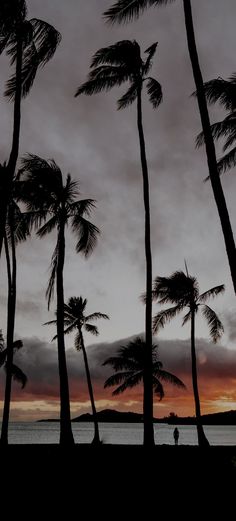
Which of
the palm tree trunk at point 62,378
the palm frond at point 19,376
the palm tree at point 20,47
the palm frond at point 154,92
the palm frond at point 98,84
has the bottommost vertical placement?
the palm tree trunk at point 62,378

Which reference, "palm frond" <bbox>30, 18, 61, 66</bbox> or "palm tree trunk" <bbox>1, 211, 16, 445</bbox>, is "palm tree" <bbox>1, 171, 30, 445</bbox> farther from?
"palm frond" <bbox>30, 18, 61, 66</bbox>

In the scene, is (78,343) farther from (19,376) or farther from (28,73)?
(28,73)

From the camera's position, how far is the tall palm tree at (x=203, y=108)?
10227mm

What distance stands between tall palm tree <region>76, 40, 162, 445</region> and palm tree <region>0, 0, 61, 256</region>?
4.03 metres

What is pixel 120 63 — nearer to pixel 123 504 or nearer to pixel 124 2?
pixel 124 2

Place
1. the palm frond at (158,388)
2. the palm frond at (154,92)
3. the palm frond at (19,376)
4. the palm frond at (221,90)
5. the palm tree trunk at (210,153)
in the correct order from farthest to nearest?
the palm frond at (158,388)
the palm frond at (19,376)
the palm frond at (154,92)
the palm frond at (221,90)
the palm tree trunk at (210,153)

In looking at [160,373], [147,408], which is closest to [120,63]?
[147,408]

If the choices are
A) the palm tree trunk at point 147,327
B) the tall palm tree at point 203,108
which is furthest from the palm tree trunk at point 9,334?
the tall palm tree at point 203,108

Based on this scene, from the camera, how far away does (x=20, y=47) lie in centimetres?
1242

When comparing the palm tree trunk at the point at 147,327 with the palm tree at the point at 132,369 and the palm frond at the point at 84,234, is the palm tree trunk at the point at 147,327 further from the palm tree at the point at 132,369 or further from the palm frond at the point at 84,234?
the palm tree at the point at 132,369

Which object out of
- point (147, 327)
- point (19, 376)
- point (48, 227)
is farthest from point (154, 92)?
point (19, 376)

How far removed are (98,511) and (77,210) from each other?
14.1 m

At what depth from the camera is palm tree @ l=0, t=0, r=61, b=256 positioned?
11.7 metres

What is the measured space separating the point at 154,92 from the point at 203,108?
9.01 m
